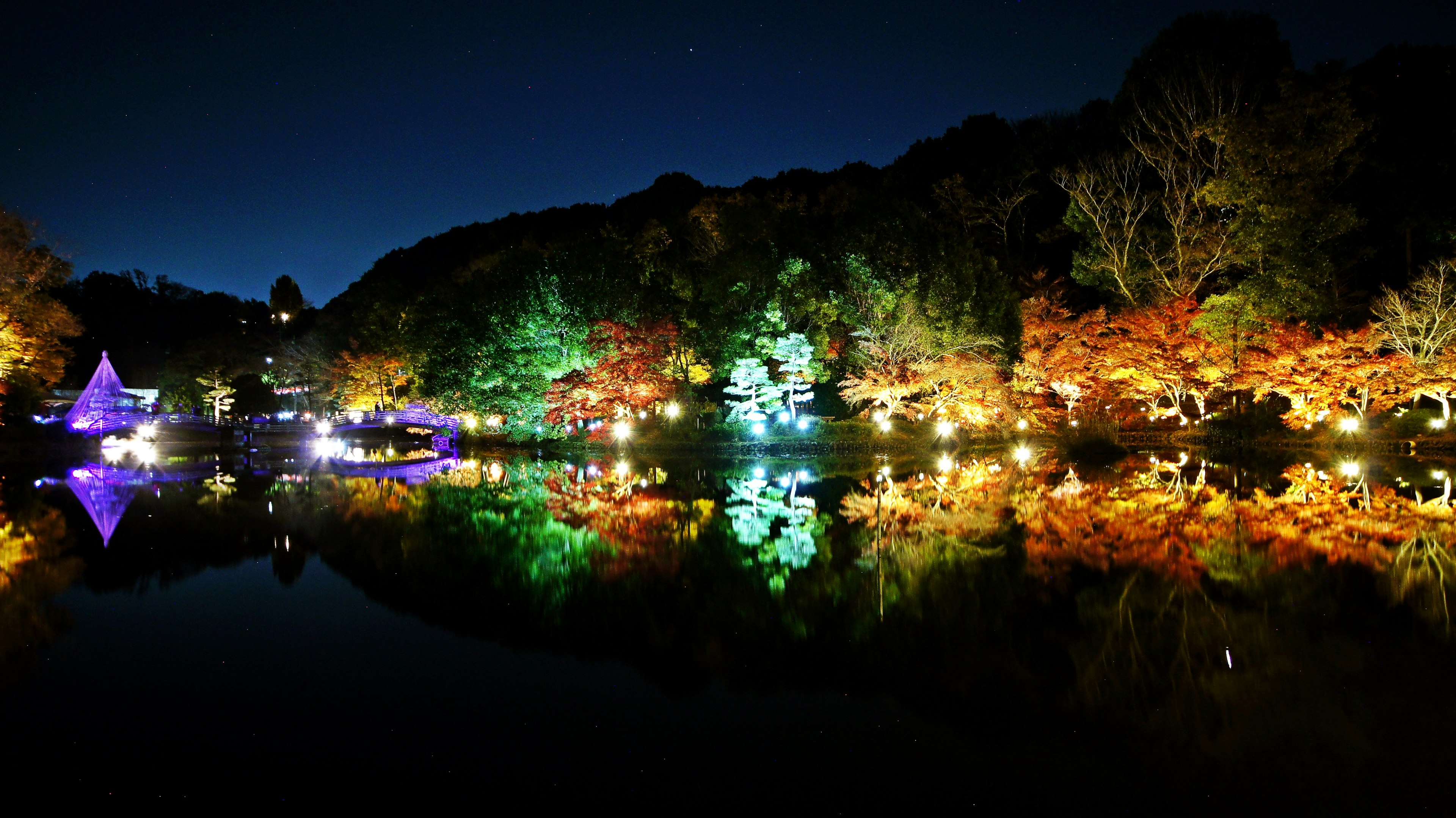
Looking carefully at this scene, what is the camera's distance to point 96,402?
33000mm

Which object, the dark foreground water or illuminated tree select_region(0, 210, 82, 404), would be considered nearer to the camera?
the dark foreground water

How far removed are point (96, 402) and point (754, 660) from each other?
127 feet

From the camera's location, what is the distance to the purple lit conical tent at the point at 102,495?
12055 millimetres

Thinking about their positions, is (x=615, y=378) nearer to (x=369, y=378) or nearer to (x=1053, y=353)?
(x=1053, y=353)

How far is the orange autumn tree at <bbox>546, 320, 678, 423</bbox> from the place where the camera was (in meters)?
26.6

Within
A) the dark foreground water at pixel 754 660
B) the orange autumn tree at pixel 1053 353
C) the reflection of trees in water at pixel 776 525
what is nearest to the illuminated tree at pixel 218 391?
the dark foreground water at pixel 754 660

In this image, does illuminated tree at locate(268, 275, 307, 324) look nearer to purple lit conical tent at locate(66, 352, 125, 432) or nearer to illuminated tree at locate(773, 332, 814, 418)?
purple lit conical tent at locate(66, 352, 125, 432)

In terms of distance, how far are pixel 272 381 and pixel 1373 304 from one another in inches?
2253

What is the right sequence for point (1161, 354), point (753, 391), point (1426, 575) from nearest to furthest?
point (1426, 575) → point (1161, 354) → point (753, 391)

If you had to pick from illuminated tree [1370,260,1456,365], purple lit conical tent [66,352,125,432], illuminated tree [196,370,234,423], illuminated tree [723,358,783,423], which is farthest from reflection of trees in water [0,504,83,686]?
illuminated tree [196,370,234,423]

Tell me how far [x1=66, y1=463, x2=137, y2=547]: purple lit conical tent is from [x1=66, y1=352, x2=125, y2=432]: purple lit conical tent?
40.7ft

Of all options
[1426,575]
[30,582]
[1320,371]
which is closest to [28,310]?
[30,582]

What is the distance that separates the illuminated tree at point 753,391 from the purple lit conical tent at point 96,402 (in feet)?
87.4

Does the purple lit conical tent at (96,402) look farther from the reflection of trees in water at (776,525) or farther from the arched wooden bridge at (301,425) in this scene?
the reflection of trees in water at (776,525)
